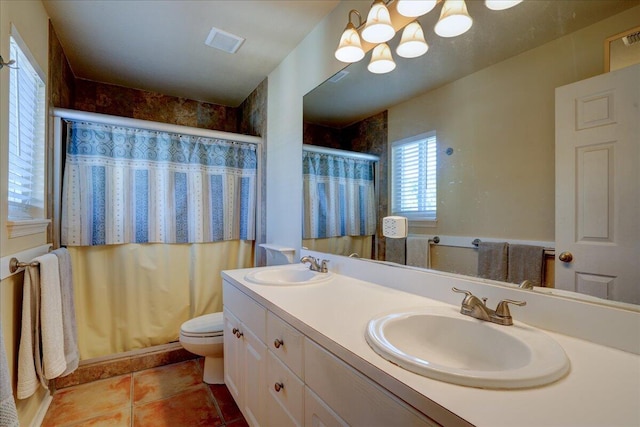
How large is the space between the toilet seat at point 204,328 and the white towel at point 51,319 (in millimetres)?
606

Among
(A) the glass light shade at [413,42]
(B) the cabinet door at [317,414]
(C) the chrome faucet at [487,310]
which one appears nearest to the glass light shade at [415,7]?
(A) the glass light shade at [413,42]

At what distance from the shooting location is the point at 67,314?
65.2 inches

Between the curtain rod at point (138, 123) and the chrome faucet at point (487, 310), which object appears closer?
the chrome faucet at point (487, 310)

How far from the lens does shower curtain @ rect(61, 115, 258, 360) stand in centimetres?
201

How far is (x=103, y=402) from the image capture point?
1793 millimetres

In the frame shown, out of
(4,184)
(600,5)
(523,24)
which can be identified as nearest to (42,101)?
(4,184)

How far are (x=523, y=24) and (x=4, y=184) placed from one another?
6.55ft

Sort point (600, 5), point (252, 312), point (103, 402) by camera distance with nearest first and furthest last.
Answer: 1. point (600, 5)
2. point (252, 312)
3. point (103, 402)

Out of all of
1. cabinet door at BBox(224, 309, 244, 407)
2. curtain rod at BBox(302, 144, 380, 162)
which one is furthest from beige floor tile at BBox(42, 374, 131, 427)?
Answer: curtain rod at BBox(302, 144, 380, 162)

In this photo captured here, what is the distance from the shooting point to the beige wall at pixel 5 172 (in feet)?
3.77

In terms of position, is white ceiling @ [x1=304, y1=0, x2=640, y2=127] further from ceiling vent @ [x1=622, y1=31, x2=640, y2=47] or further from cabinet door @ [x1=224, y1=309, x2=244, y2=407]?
cabinet door @ [x1=224, y1=309, x2=244, y2=407]

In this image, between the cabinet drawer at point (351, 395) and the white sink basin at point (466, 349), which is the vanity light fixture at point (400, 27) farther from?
the cabinet drawer at point (351, 395)

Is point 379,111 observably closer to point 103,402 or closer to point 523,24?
point 523,24

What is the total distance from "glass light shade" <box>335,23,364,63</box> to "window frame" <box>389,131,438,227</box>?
19.0 inches
